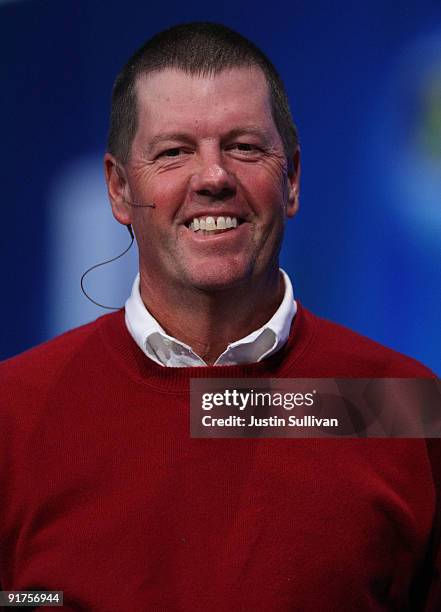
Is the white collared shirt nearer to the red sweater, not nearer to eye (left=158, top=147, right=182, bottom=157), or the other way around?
the red sweater

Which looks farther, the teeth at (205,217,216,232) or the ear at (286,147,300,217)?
the ear at (286,147,300,217)

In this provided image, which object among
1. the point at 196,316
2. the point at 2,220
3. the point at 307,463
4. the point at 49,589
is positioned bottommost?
the point at 49,589

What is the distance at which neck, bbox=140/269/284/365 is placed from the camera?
1.46 meters

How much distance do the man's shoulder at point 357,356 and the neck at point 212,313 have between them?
0.29 feet

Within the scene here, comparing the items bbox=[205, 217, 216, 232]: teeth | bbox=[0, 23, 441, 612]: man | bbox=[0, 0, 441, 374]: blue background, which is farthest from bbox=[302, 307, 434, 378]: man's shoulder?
bbox=[205, 217, 216, 232]: teeth

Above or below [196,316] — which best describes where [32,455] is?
below

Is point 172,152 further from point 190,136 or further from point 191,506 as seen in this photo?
point 191,506

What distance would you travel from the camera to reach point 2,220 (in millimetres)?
1777

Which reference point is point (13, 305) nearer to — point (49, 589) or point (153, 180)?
point (153, 180)

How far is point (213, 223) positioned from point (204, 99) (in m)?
0.19

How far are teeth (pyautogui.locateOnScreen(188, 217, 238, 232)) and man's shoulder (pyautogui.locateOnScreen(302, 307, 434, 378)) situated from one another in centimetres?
22

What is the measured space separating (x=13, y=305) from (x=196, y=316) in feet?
1.48

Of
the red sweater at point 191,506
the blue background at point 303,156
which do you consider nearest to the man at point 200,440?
the red sweater at point 191,506

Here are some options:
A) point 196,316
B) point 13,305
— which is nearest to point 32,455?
point 196,316
